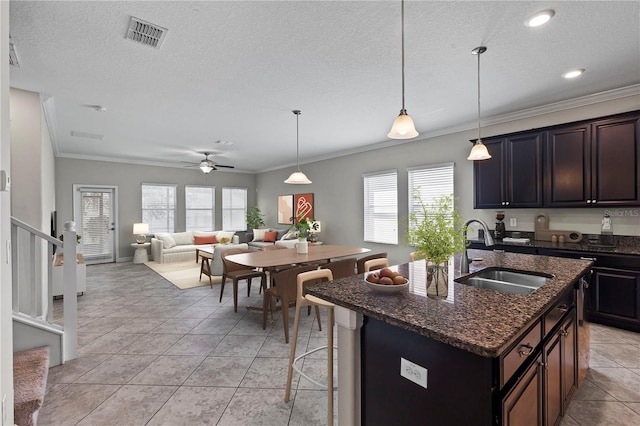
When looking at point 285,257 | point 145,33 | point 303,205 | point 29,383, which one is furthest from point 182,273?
point 145,33

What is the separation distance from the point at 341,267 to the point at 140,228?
642 centimetres

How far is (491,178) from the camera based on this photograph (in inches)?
169

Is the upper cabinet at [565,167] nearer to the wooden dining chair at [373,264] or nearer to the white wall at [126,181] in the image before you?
the wooden dining chair at [373,264]

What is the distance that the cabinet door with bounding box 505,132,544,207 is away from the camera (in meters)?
3.87

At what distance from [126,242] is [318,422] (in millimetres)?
7973

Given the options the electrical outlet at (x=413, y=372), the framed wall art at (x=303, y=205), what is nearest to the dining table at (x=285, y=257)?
the electrical outlet at (x=413, y=372)

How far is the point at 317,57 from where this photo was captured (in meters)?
2.74

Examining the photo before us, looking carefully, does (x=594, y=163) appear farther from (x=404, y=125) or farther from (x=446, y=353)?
(x=446, y=353)

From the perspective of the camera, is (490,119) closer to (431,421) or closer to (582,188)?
(582,188)

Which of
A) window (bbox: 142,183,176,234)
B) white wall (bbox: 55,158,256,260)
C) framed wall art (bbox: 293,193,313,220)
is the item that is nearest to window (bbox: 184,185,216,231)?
white wall (bbox: 55,158,256,260)

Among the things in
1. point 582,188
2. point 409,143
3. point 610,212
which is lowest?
point 610,212

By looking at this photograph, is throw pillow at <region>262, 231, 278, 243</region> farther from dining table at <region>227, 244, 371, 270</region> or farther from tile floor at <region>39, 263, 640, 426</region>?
tile floor at <region>39, 263, 640, 426</region>

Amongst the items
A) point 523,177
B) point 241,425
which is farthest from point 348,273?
point 523,177

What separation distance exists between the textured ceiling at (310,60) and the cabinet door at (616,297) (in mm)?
2085
